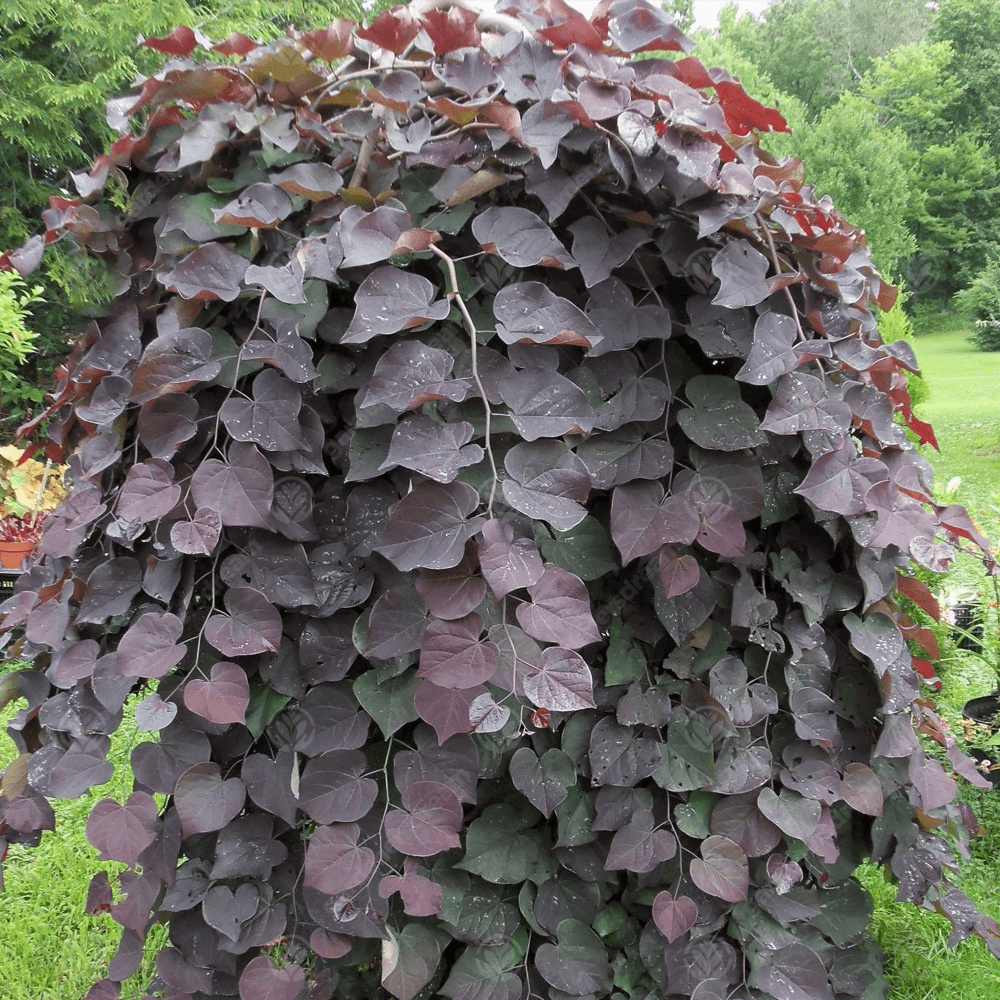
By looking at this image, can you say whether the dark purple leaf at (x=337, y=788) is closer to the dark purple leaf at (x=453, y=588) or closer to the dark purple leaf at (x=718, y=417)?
the dark purple leaf at (x=453, y=588)

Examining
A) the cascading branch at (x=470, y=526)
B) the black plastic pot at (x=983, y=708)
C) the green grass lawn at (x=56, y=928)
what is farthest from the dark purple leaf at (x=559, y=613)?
the black plastic pot at (x=983, y=708)

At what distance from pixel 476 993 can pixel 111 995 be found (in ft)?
1.55

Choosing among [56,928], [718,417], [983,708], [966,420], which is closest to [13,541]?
[56,928]

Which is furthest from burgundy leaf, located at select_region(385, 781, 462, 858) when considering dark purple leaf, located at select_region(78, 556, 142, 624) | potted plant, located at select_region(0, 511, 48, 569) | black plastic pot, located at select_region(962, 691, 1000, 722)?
potted plant, located at select_region(0, 511, 48, 569)

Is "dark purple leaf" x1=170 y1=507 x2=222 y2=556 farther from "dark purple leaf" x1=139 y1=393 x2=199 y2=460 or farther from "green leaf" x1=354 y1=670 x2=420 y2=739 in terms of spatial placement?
"green leaf" x1=354 y1=670 x2=420 y2=739

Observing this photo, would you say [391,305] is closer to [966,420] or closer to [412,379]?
[412,379]

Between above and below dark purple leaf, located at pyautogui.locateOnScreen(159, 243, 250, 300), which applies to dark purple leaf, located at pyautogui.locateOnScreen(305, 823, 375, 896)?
below

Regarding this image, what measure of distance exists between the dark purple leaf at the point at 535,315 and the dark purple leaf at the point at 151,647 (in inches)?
17.4

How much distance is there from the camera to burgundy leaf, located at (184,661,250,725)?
0.75 meters

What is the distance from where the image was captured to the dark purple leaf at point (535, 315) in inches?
29.9

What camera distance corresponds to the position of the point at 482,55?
2.72ft

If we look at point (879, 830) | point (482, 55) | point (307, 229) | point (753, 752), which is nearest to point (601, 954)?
point (753, 752)

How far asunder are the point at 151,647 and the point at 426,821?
324 millimetres

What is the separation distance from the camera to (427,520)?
717 millimetres
